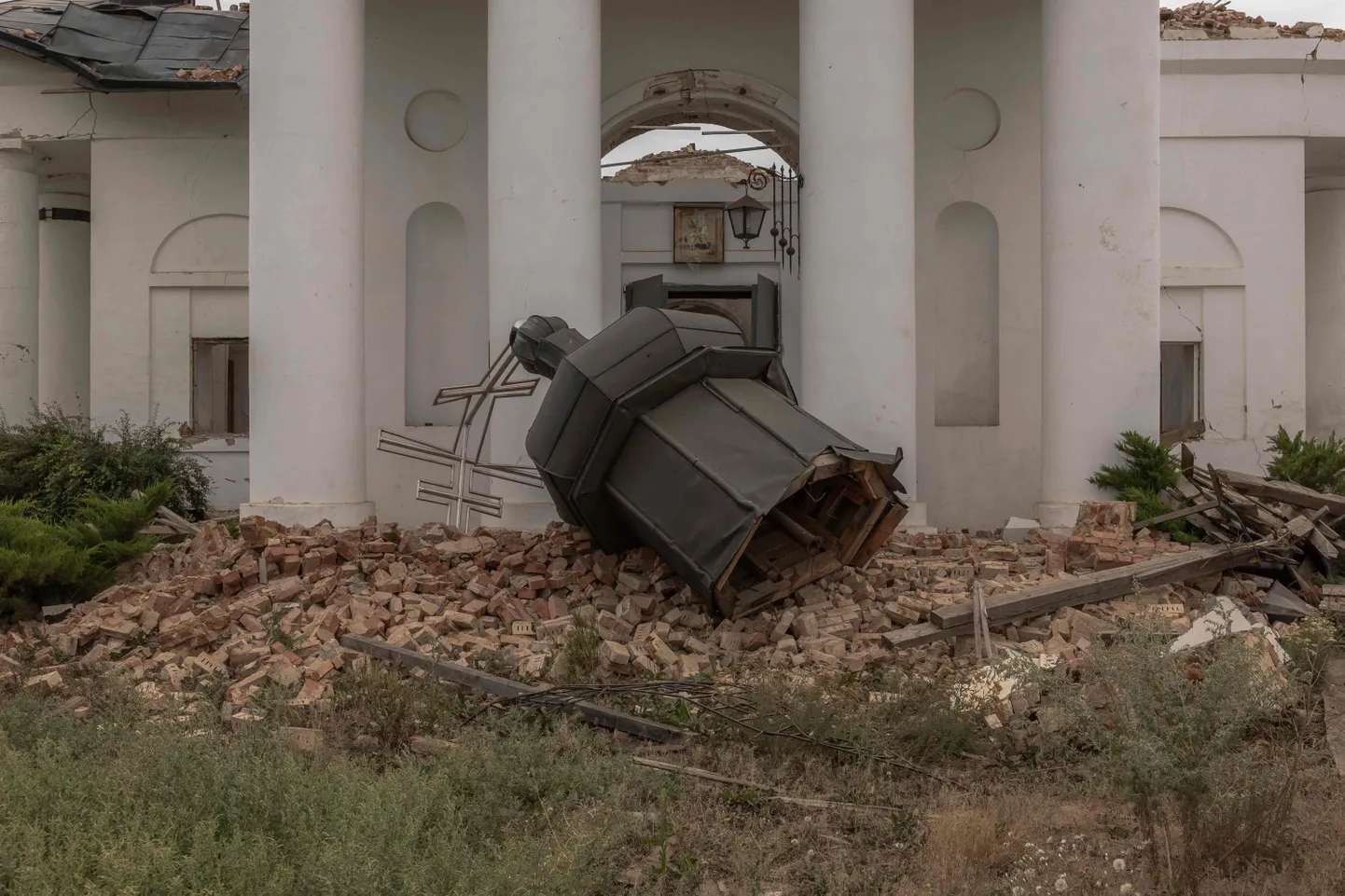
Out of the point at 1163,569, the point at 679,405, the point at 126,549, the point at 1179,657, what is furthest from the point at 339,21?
the point at 1179,657

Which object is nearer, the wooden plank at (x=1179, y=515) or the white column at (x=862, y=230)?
the wooden plank at (x=1179, y=515)

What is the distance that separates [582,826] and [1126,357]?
8993 mm

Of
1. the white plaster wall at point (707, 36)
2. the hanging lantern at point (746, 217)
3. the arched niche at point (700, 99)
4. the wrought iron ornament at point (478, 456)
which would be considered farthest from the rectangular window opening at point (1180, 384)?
the wrought iron ornament at point (478, 456)

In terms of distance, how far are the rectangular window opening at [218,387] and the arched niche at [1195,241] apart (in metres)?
12.8

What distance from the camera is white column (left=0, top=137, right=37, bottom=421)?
19.2m

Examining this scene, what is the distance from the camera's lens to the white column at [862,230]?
1274cm

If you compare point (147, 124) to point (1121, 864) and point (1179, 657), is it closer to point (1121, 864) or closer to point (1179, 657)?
point (1179, 657)

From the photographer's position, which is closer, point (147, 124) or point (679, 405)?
point (679, 405)

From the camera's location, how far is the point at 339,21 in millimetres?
13258

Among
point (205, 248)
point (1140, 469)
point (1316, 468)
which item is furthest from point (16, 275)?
point (1316, 468)

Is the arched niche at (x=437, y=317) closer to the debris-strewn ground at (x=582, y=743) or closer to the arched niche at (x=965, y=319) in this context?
the arched niche at (x=965, y=319)

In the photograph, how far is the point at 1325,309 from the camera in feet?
68.7

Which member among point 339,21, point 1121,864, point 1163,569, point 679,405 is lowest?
point 1121,864

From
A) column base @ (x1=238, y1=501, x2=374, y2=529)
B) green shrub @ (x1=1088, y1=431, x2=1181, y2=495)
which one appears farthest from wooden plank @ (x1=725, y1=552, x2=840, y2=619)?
column base @ (x1=238, y1=501, x2=374, y2=529)
